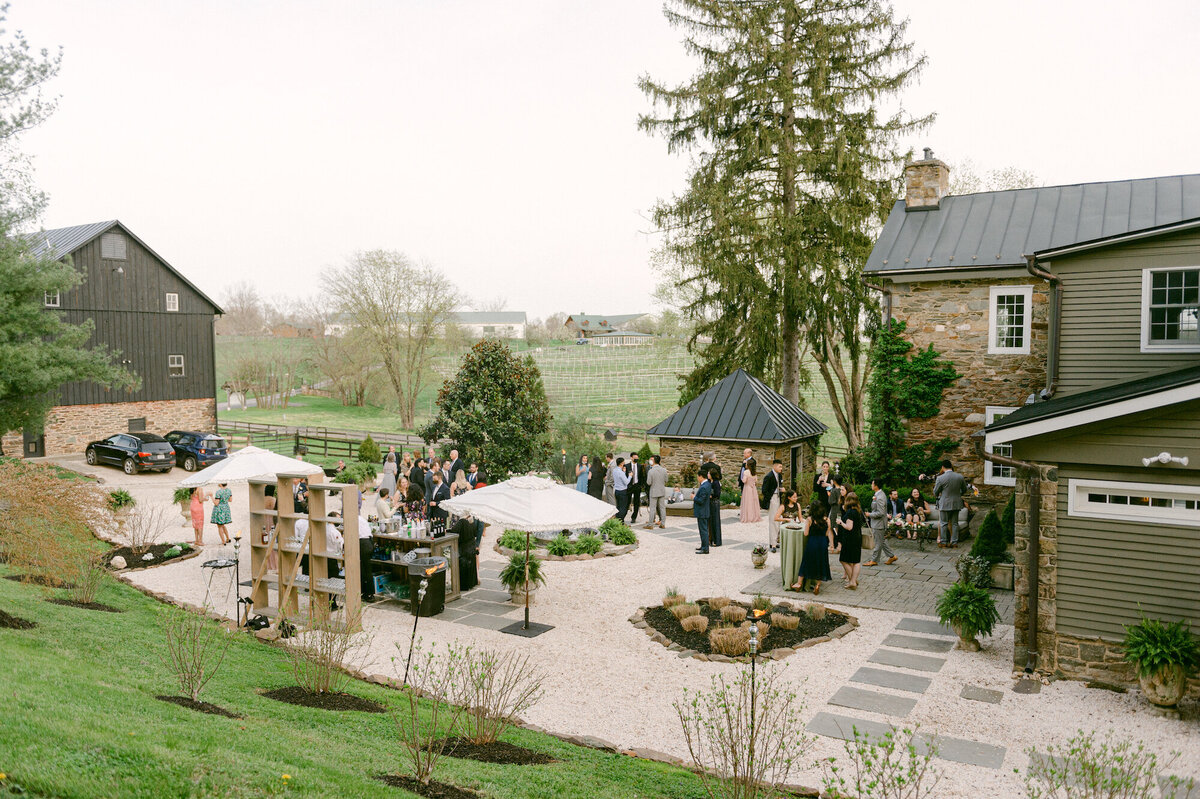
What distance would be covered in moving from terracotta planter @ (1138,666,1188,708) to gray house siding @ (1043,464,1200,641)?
0.72m

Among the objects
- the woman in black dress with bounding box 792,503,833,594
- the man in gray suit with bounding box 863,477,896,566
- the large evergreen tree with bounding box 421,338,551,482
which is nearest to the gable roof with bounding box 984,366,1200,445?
the woman in black dress with bounding box 792,503,833,594

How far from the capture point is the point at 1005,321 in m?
18.1

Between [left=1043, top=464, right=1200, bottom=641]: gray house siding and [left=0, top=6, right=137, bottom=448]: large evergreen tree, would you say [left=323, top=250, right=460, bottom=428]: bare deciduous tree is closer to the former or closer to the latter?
[left=0, top=6, right=137, bottom=448]: large evergreen tree

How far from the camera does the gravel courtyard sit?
297 inches

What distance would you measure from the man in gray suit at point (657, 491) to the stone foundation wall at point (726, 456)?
A: 3878 millimetres

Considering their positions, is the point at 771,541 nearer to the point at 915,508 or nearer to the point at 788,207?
the point at 915,508

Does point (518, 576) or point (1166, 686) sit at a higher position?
point (518, 576)

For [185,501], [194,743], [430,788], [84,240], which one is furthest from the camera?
[84,240]

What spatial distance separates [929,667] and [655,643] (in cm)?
342

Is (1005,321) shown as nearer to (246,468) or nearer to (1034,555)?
(1034,555)

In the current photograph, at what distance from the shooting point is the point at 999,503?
18344 mm

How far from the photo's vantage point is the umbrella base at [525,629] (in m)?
10.9

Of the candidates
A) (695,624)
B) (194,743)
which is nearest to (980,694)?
(695,624)

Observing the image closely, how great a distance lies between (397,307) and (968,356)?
32.8 metres
